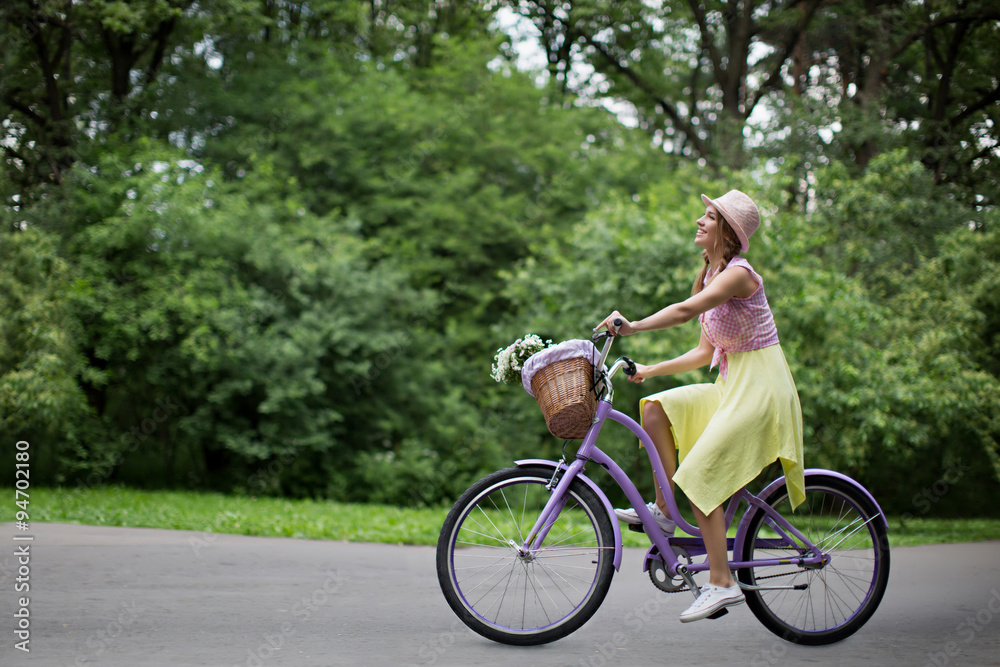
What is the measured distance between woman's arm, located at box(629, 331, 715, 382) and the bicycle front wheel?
2.14 ft

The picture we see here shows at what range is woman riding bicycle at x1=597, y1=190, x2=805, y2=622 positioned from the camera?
146 inches

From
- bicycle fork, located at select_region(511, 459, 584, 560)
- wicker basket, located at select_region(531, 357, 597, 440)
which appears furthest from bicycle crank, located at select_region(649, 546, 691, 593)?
wicker basket, located at select_region(531, 357, 597, 440)

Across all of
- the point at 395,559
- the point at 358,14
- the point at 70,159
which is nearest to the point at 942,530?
the point at 395,559

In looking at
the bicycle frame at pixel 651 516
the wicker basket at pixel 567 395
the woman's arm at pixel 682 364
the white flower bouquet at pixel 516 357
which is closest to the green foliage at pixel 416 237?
the woman's arm at pixel 682 364

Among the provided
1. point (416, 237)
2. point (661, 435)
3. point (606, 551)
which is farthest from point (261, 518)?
point (416, 237)

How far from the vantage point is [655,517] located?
3910mm

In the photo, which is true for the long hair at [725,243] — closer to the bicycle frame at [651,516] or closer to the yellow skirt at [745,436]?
the yellow skirt at [745,436]

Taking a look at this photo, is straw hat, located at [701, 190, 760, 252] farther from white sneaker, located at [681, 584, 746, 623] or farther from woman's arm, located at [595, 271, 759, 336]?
white sneaker, located at [681, 584, 746, 623]

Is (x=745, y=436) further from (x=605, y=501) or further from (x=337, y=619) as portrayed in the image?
(x=337, y=619)

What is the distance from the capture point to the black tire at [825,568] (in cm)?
394

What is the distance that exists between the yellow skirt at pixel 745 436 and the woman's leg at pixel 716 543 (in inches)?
2.6

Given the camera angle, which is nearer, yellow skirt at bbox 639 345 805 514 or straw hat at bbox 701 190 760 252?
yellow skirt at bbox 639 345 805 514

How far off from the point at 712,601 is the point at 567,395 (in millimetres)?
1138

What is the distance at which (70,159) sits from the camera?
46.6 feet
